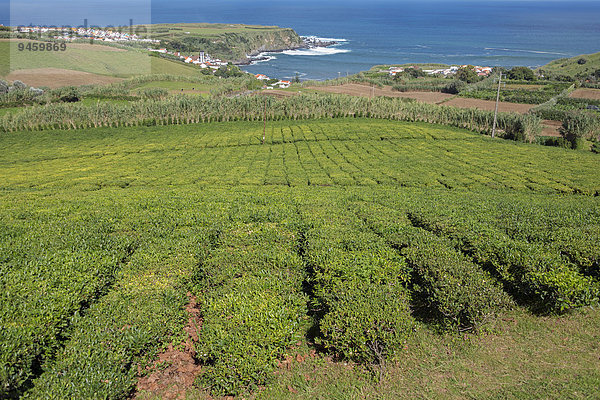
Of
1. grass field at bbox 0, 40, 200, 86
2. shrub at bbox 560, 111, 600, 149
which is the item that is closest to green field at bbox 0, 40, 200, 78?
grass field at bbox 0, 40, 200, 86

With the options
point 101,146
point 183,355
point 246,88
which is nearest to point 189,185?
point 183,355

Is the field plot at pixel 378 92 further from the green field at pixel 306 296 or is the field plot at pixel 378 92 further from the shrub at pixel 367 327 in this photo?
the shrub at pixel 367 327

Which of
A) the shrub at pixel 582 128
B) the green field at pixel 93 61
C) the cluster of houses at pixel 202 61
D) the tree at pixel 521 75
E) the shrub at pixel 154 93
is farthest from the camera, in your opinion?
the cluster of houses at pixel 202 61

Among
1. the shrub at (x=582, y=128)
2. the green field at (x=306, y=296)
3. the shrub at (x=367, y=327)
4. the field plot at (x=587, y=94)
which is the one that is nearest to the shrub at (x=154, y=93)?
the green field at (x=306, y=296)

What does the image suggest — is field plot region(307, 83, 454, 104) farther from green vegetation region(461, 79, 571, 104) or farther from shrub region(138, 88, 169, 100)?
shrub region(138, 88, 169, 100)

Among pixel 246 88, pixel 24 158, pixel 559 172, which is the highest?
pixel 246 88

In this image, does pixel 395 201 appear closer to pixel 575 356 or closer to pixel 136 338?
pixel 575 356
